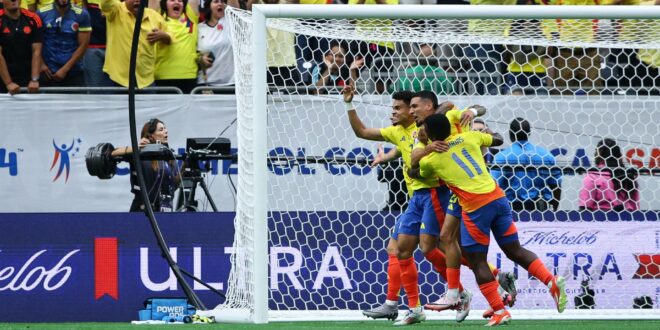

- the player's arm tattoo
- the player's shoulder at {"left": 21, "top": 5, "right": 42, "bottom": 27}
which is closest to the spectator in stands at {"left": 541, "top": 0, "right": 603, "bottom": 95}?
the player's arm tattoo

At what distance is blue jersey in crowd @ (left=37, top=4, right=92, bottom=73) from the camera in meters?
12.1

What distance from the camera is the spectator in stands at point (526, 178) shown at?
10.7m

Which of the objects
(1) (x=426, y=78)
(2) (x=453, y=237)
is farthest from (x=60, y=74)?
(2) (x=453, y=237)

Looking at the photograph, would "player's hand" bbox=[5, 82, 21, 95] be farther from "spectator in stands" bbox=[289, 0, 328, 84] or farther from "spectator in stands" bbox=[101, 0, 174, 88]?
"spectator in stands" bbox=[289, 0, 328, 84]

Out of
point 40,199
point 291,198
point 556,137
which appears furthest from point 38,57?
point 556,137

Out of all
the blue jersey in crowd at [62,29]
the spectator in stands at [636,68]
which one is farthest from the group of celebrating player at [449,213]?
the blue jersey in crowd at [62,29]

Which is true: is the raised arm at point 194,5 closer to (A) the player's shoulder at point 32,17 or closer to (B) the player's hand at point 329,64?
(A) the player's shoulder at point 32,17

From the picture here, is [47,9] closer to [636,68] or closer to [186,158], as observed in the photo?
[186,158]

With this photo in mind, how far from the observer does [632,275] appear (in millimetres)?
10266

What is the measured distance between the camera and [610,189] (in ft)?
34.7

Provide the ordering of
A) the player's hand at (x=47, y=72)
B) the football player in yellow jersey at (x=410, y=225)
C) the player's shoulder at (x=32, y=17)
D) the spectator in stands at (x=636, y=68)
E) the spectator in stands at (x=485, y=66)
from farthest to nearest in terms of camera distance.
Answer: the player's hand at (x=47, y=72)
the player's shoulder at (x=32, y=17)
the spectator in stands at (x=485, y=66)
the spectator in stands at (x=636, y=68)
the football player in yellow jersey at (x=410, y=225)

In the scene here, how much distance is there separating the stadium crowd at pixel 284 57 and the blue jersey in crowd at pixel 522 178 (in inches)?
25.7

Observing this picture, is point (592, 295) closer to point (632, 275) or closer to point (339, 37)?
point (632, 275)

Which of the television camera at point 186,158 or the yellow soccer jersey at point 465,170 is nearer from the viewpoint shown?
the yellow soccer jersey at point 465,170
